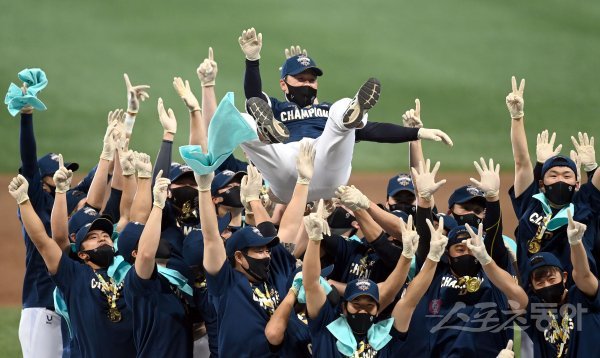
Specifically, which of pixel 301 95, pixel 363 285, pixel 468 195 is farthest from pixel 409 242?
pixel 301 95

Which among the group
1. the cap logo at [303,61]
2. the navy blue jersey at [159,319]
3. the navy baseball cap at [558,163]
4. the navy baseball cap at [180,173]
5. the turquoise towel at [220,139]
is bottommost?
the navy blue jersey at [159,319]

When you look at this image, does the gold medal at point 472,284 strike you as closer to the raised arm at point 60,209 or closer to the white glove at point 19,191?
the raised arm at point 60,209

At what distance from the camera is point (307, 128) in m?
9.25

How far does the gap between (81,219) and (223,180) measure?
3.99 ft

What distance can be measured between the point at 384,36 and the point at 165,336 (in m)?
14.2

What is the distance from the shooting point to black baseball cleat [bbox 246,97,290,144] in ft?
27.0

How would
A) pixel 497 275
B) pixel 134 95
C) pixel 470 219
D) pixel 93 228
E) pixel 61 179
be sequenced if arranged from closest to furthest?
pixel 497 275, pixel 93 228, pixel 61 179, pixel 470 219, pixel 134 95

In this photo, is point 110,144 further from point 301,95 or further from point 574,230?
point 574,230

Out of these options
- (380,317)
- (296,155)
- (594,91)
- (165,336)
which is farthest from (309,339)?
(594,91)

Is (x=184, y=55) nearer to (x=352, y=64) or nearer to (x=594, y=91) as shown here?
(x=352, y=64)

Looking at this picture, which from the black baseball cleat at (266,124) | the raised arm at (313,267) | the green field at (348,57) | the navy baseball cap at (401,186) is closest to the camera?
the raised arm at (313,267)

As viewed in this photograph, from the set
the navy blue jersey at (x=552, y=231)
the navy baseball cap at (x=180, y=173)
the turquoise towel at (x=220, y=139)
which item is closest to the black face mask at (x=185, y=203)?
the navy baseball cap at (x=180, y=173)

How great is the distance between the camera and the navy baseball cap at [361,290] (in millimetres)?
7613

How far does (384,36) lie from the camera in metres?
21.8
